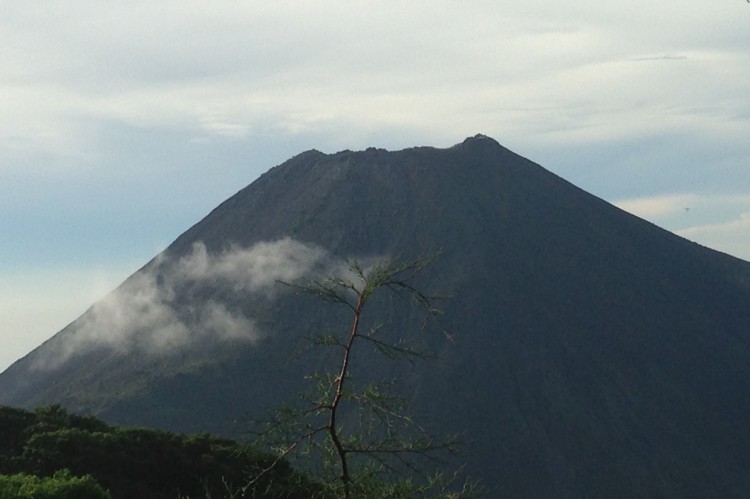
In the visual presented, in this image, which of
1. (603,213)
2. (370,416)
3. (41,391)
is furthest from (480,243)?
(370,416)

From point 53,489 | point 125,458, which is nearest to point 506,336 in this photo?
point 125,458

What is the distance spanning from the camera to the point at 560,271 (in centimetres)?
11938

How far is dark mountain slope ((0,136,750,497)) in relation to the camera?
3551 inches

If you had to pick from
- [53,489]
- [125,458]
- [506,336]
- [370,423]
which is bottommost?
[125,458]

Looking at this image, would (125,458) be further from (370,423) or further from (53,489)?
(370,423)

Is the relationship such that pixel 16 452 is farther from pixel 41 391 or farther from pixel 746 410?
pixel 746 410

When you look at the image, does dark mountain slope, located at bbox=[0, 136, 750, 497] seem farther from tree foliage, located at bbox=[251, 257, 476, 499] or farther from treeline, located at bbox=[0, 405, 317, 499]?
tree foliage, located at bbox=[251, 257, 476, 499]

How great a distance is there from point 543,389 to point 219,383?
3097 centimetres

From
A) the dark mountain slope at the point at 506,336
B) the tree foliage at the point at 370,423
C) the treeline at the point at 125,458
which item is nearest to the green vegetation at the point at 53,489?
the treeline at the point at 125,458

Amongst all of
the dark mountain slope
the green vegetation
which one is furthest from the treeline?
the dark mountain slope

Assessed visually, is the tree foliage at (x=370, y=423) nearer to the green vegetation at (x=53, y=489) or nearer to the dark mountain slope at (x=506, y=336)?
the green vegetation at (x=53, y=489)

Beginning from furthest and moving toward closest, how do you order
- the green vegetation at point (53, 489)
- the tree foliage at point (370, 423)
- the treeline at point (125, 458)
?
the treeline at point (125, 458) < the green vegetation at point (53, 489) < the tree foliage at point (370, 423)

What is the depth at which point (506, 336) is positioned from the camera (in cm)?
10675

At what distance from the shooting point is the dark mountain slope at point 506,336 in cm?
9019
